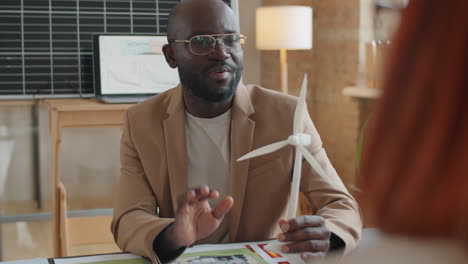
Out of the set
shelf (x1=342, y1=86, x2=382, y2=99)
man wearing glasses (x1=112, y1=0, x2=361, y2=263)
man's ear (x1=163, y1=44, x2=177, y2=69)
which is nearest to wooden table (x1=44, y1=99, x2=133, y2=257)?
man's ear (x1=163, y1=44, x2=177, y2=69)

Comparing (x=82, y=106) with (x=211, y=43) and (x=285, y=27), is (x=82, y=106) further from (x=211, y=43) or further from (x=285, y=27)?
(x=285, y=27)

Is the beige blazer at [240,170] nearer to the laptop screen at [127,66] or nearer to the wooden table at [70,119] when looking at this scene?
the wooden table at [70,119]

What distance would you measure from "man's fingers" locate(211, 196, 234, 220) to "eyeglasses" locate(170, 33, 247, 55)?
553 millimetres

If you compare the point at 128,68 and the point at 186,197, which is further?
the point at 128,68

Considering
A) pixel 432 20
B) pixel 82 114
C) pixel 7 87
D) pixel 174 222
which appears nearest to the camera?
pixel 432 20

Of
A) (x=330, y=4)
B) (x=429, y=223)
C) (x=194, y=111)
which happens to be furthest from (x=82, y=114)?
(x=429, y=223)

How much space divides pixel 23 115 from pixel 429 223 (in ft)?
14.9

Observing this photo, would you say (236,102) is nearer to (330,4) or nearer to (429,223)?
(429,223)

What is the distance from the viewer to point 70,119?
3139mm

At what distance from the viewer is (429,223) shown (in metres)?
0.33

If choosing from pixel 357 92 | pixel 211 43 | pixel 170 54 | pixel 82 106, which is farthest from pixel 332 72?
pixel 211 43

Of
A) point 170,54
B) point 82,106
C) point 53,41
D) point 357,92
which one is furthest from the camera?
point 357,92

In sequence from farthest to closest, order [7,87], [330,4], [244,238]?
[330,4] → [7,87] → [244,238]

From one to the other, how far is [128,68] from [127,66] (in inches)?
0.5
